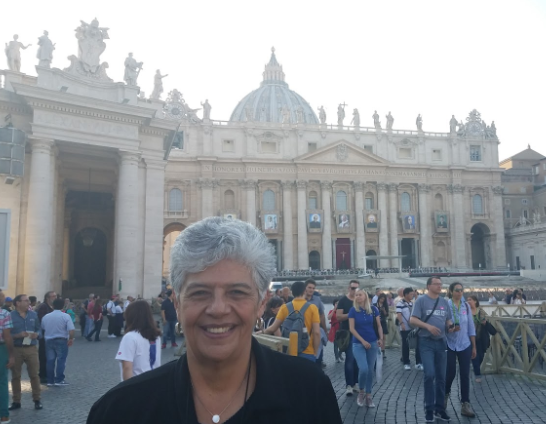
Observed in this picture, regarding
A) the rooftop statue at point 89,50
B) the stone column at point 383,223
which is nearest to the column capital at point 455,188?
the stone column at point 383,223

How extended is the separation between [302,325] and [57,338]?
16.0 feet

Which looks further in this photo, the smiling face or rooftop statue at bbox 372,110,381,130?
rooftop statue at bbox 372,110,381,130

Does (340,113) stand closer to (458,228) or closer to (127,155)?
(458,228)

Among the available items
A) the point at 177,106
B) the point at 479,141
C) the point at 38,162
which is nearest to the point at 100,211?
the point at 38,162

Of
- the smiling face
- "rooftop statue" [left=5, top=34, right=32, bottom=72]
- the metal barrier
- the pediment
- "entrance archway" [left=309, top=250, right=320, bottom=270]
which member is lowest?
the metal barrier

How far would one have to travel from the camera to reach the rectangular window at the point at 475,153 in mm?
55553

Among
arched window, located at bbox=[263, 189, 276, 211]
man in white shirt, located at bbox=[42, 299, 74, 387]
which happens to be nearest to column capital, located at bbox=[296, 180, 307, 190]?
arched window, located at bbox=[263, 189, 276, 211]

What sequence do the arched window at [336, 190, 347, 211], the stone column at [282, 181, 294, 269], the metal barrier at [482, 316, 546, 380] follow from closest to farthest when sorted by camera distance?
the metal barrier at [482, 316, 546, 380]
the stone column at [282, 181, 294, 269]
the arched window at [336, 190, 347, 211]

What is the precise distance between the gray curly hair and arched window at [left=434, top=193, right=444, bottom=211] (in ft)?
179

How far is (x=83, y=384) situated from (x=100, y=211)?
719 inches

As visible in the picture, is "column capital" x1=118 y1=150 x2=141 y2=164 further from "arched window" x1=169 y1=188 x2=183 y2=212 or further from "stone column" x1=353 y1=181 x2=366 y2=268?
"stone column" x1=353 y1=181 x2=366 y2=268

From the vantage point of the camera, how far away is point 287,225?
49.0m

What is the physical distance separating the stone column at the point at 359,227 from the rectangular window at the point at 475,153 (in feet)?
45.4

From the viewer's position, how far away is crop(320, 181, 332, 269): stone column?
49.1 metres
